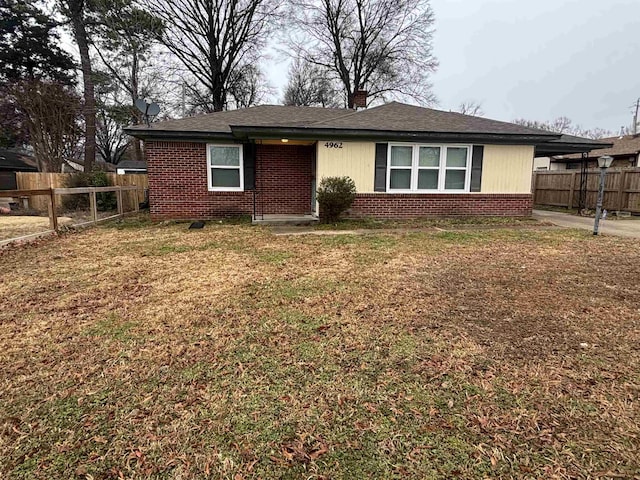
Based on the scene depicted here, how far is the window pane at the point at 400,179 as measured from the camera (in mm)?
10758

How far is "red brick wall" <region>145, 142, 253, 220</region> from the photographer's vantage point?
10.8 meters

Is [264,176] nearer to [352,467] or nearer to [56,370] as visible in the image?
[56,370]

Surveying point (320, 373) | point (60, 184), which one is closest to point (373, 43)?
point (60, 184)

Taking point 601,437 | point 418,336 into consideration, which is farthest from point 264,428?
point 601,437

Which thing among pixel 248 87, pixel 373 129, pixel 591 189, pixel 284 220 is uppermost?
pixel 248 87

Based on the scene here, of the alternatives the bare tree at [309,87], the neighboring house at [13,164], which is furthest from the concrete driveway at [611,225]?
the neighboring house at [13,164]

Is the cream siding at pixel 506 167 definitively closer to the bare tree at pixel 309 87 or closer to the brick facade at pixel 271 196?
the brick facade at pixel 271 196

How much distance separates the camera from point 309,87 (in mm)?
28969

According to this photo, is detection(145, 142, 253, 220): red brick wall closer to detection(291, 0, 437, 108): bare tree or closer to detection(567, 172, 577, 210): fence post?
detection(567, 172, 577, 210): fence post

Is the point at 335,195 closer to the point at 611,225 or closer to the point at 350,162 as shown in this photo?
the point at 350,162

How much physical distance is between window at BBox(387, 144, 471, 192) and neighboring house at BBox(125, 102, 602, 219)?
3 cm

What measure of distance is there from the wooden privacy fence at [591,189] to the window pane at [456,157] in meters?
6.24

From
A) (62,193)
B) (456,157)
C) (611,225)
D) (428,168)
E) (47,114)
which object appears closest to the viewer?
(62,193)

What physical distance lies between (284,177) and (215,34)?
602 inches
